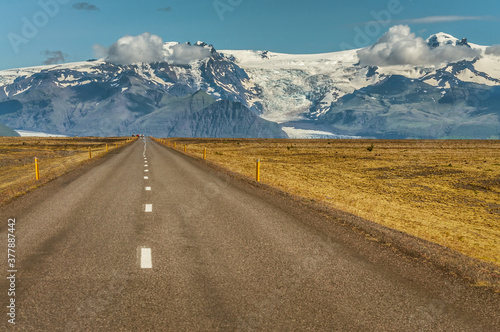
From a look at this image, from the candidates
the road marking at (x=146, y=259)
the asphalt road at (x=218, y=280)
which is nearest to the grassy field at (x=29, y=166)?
the asphalt road at (x=218, y=280)

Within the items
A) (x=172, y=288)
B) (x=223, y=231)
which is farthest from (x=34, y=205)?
(x=172, y=288)

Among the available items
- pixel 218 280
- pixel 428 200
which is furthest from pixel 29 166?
pixel 218 280

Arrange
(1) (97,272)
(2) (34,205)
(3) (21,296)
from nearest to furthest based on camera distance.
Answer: (3) (21,296) < (1) (97,272) < (2) (34,205)

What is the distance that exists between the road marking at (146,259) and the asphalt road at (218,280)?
0.06ft

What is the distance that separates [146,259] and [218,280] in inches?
69.8

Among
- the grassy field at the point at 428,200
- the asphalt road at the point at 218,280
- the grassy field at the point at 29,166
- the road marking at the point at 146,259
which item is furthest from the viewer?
the grassy field at the point at 29,166

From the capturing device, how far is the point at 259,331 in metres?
5.17

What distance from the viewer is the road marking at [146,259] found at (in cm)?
762

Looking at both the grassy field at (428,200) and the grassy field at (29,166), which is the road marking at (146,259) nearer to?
the grassy field at (428,200)

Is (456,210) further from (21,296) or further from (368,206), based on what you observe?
(21,296)

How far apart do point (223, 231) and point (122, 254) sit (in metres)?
2.83

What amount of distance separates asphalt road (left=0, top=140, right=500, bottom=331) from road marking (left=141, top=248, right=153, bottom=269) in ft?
0.06

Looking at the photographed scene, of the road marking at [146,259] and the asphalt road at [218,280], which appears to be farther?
the road marking at [146,259]

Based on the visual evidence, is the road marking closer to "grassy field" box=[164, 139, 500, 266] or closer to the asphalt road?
the asphalt road
